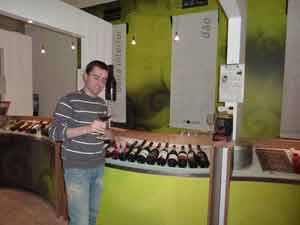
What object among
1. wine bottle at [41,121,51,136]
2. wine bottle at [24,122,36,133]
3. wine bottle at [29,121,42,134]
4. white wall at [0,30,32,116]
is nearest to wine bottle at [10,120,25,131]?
wine bottle at [24,122,36,133]

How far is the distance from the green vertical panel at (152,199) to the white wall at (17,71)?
3360 mm

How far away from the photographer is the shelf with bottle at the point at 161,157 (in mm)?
1950

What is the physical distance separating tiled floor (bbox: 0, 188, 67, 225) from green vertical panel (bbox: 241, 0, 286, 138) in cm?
287

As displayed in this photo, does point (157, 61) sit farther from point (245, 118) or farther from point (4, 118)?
point (4, 118)

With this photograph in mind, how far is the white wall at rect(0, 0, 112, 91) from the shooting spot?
7.47 feet

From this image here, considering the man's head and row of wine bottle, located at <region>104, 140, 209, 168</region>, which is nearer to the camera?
the man's head

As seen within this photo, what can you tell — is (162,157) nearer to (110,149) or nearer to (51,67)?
(110,149)

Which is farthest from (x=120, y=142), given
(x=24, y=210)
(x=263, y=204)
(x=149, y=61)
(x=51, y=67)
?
(x=51, y=67)

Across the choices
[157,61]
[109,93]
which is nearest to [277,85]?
[157,61]

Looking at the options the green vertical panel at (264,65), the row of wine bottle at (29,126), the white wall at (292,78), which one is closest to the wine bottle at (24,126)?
the row of wine bottle at (29,126)

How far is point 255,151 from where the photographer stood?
227 cm

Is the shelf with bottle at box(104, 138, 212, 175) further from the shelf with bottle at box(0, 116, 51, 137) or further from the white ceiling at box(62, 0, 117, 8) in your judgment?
the white ceiling at box(62, 0, 117, 8)

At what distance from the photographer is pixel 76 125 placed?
169 cm

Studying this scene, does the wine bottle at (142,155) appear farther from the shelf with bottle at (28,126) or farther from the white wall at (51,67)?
the white wall at (51,67)
